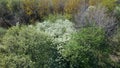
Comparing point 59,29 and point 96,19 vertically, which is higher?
point 96,19

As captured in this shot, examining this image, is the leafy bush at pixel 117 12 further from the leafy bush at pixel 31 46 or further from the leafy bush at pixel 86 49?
the leafy bush at pixel 31 46

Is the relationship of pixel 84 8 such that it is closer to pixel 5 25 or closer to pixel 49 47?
pixel 5 25

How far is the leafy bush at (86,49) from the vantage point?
19.0 m

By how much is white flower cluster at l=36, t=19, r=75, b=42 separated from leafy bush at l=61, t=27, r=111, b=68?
3.57 ft

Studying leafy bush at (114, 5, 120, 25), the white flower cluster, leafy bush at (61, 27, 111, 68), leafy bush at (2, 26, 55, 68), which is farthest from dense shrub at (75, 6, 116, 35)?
leafy bush at (2, 26, 55, 68)

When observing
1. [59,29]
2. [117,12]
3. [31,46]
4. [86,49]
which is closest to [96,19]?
[59,29]

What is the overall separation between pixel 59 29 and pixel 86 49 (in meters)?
3.75

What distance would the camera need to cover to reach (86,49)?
62.4 ft

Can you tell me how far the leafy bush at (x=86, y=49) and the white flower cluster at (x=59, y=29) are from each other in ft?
3.57

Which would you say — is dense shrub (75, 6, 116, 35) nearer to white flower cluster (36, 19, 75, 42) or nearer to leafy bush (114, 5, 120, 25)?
white flower cluster (36, 19, 75, 42)

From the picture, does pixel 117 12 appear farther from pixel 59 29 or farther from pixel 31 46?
pixel 31 46

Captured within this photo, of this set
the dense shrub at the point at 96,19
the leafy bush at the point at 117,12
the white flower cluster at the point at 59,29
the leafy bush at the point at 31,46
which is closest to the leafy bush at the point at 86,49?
the white flower cluster at the point at 59,29

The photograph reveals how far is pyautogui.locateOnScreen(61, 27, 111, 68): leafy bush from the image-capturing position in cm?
1905

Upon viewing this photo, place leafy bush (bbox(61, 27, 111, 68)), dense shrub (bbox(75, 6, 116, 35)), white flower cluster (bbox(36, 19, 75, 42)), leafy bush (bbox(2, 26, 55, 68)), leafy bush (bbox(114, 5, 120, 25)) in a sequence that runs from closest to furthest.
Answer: leafy bush (bbox(2, 26, 55, 68)) < leafy bush (bbox(61, 27, 111, 68)) < white flower cluster (bbox(36, 19, 75, 42)) < dense shrub (bbox(75, 6, 116, 35)) < leafy bush (bbox(114, 5, 120, 25))
